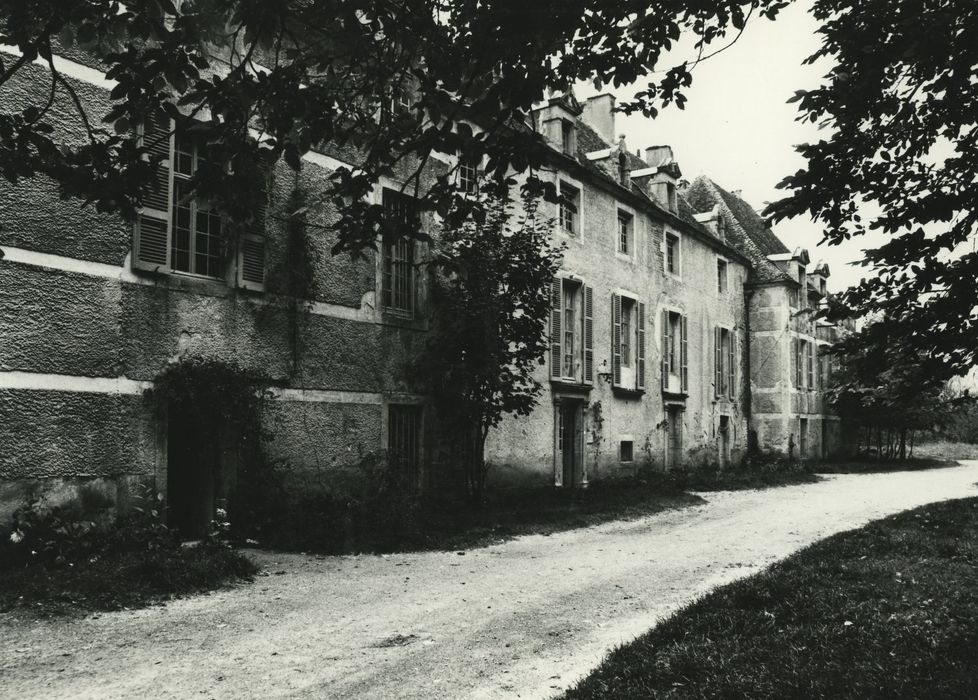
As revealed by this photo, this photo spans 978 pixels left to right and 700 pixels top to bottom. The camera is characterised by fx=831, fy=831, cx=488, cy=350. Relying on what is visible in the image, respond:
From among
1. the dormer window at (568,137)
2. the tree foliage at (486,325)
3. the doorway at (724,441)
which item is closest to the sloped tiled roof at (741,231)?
the doorway at (724,441)

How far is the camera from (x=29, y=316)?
27.6 feet

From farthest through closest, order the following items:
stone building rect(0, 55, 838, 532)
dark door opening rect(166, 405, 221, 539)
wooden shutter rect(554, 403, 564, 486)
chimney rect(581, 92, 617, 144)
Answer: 1. chimney rect(581, 92, 617, 144)
2. wooden shutter rect(554, 403, 564, 486)
3. dark door opening rect(166, 405, 221, 539)
4. stone building rect(0, 55, 838, 532)

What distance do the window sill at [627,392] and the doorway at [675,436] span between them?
2.18 metres

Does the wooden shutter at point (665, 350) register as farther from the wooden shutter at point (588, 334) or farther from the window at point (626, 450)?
the wooden shutter at point (588, 334)

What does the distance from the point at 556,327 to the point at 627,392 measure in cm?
362

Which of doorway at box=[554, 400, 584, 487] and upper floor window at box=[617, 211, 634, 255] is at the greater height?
upper floor window at box=[617, 211, 634, 255]

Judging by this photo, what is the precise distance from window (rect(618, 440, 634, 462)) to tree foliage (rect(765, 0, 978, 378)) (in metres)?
14.7

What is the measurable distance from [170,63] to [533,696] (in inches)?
157

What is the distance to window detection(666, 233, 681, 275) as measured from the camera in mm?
23281

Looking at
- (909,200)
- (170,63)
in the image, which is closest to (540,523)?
(909,200)

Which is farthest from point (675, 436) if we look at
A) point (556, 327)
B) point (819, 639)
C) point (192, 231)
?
point (819, 639)

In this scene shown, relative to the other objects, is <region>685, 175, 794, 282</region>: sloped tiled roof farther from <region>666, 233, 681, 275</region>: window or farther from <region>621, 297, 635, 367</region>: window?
<region>621, 297, 635, 367</region>: window

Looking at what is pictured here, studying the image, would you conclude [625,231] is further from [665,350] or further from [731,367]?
[731,367]

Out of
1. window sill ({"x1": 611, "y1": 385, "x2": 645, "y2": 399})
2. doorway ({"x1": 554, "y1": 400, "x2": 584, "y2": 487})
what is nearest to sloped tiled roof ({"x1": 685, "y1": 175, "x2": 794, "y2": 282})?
window sill ({"x1": 611, "y1": 385, "x2": 645, "y2": 399})
